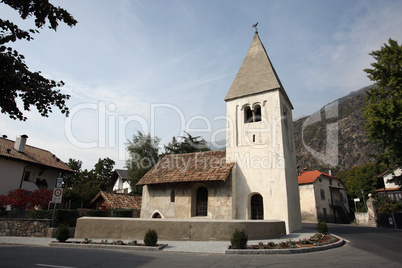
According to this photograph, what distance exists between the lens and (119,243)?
38.1 ft

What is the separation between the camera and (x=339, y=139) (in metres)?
115

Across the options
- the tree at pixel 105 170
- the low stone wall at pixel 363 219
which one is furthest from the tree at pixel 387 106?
the tree at pixel 105 170

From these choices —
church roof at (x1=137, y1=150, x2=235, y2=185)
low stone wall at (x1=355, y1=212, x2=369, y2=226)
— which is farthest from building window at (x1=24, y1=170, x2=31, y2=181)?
low stone wall at (x1=355, y1=212, x2=369, y2=226)

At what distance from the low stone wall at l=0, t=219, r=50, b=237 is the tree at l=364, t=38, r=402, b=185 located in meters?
23.6

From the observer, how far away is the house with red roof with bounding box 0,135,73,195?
24828 mm

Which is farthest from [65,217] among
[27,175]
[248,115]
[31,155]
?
[248,115]

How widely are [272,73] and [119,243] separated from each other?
16.8 m

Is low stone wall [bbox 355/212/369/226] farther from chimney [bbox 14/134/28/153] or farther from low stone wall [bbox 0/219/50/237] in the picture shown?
chimney [bbox 14/134/28/153]

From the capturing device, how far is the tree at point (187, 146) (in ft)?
145

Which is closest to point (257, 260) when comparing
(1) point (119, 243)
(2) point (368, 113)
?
(1) point (119, 243)

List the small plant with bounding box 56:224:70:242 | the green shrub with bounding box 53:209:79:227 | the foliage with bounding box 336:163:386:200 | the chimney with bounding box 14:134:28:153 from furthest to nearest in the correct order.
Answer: the foliage with bounding box 336:163:386:200
the chimney with bounding box 14:134:28:153
the green shrub with bounding box 53:209:79:227
the small plant with bounding box 56:224:70:242

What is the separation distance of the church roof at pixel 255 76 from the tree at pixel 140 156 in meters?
23.9

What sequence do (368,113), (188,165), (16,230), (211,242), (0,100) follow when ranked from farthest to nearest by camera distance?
(188,165), (368,113), (16,230), (211,242), (0,100)

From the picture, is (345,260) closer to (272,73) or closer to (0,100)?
(0,100)
